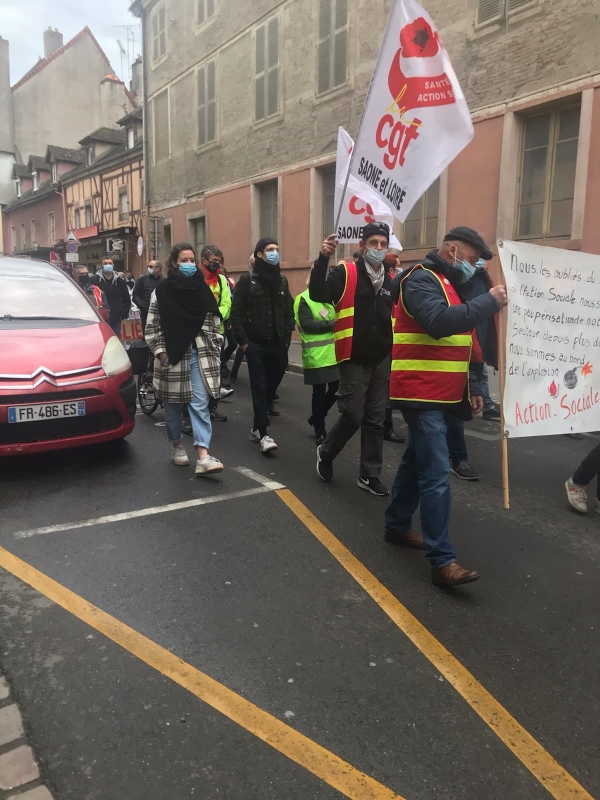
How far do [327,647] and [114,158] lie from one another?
30.0 metres

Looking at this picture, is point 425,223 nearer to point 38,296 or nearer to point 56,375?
point 38,296

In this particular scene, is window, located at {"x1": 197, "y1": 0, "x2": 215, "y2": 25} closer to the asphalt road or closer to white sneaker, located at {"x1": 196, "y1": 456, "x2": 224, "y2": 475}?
white sneaker, located at {"x1": 196, "y1": 456, "x2": 224, "y2": 475}

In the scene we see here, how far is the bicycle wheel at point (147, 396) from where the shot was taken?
7.23 meters

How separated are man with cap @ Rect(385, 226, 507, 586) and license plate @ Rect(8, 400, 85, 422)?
2538mm

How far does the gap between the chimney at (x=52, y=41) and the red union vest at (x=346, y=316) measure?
161 ft

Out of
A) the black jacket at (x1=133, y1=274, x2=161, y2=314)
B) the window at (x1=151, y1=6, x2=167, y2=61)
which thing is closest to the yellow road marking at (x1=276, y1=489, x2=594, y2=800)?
the black jacket at (x1=133, y1=274, x2=161, y2=314)

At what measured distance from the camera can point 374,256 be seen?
4246 mm

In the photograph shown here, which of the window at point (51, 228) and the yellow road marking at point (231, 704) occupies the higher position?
the window at point (51, 228)

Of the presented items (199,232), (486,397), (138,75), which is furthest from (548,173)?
(138,75)

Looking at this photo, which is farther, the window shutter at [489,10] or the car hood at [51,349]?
the window shutter at [489,10]

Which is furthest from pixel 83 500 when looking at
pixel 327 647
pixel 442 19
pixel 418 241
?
pixel 442 19

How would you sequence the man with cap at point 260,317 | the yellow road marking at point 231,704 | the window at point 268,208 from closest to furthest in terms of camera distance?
the yellow road marking at point 231,704, the man with cap at point 260,317, the window at point 268,208

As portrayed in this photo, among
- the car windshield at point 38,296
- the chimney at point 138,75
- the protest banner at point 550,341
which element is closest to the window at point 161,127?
the chimney at point 138,75

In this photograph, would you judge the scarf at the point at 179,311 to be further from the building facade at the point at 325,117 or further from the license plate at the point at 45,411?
the building facade at the point at 325,117
